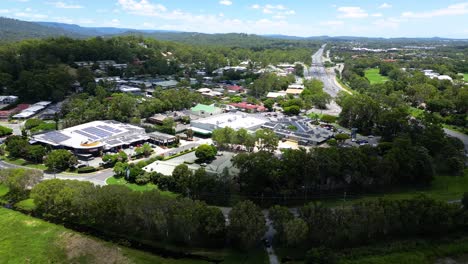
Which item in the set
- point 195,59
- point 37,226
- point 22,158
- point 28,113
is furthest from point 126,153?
point 195,59

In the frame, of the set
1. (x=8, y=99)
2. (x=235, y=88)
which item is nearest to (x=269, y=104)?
(x=235, y=88)

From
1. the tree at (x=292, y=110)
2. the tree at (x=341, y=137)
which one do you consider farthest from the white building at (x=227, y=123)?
the tree at (x=341, y=137)

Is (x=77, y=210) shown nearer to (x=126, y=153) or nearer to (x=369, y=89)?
(x=126, y=153)

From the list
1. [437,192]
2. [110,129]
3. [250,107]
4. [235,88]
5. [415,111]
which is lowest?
[437,192]

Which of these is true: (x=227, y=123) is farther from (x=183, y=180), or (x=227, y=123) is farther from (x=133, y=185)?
(x=183, y=180)

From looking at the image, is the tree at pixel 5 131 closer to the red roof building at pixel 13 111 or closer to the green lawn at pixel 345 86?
the red roof building at pixel 13 111
